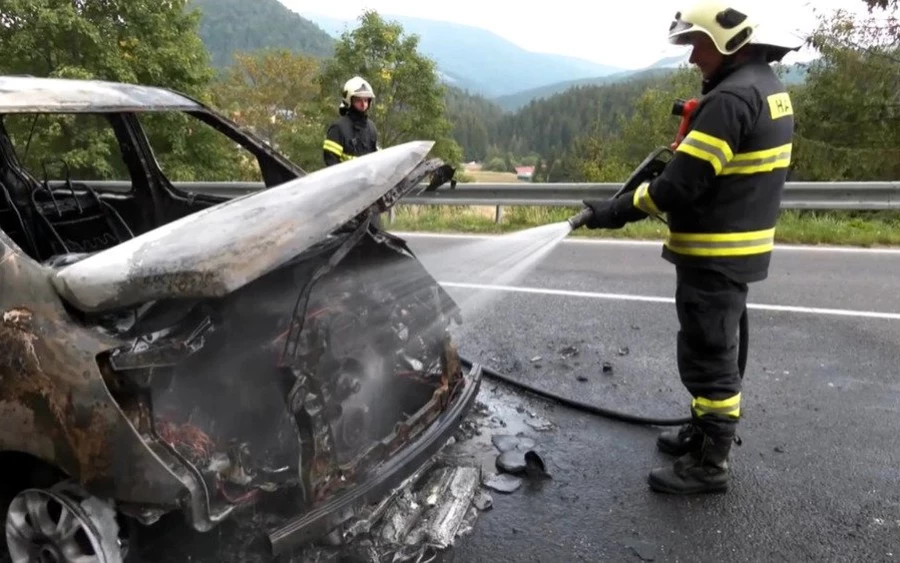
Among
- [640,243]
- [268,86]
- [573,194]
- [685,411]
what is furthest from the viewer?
[268,86]

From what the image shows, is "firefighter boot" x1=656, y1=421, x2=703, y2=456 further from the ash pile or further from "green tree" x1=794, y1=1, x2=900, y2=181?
"green tree" x1=794, y1=1, x2=900, y2=181

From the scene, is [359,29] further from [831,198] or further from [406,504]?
[406,504]

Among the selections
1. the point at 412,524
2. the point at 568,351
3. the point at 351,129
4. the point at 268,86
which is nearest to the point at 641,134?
the point at 268,86

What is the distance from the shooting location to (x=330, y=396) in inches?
89.7

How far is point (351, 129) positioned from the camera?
21.3 feet

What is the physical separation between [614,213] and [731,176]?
0.48 meters

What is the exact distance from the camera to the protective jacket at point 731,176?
2533 mm

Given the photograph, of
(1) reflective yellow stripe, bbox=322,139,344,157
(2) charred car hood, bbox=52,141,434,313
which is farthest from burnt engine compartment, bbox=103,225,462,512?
(1) reflective yellow stripe, bbox=322,139,344,157

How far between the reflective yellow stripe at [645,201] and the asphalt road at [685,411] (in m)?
1.16

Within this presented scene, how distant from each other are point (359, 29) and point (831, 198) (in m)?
19.2

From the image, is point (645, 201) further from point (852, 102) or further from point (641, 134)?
point (641, 134)

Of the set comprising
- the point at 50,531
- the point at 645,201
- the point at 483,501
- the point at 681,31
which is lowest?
the point at 483,501

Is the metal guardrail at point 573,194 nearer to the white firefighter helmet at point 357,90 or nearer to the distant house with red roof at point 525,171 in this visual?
the white firefighter helmet at point 357,90

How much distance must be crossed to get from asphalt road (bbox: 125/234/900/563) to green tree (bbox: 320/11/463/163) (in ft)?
60.7
